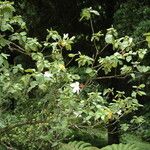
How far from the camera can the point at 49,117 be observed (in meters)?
3.75

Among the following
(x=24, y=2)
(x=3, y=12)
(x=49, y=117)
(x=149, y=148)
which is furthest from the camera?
(x=24, y=2)

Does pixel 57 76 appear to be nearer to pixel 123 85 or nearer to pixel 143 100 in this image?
pixel 123 85

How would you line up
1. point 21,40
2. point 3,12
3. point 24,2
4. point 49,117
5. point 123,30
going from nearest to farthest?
point 3,12, point 21,40, point 49,117, point 123,30, point 24,2

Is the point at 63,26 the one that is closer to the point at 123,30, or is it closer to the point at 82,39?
the point at 82,39

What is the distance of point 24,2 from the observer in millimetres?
9336

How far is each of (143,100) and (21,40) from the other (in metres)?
6.91

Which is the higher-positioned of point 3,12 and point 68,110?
point 3,12

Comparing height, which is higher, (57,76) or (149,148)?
(57,76)

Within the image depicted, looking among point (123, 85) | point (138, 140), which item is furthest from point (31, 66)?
point (138, 140)

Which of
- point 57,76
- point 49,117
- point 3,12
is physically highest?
point 3,12

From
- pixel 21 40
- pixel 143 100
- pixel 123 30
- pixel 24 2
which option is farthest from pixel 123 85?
pixel 21 40

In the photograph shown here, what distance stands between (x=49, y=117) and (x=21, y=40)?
882mm

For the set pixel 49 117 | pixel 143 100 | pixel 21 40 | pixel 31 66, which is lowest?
pixel 143 100

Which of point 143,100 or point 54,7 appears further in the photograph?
point 143,100
